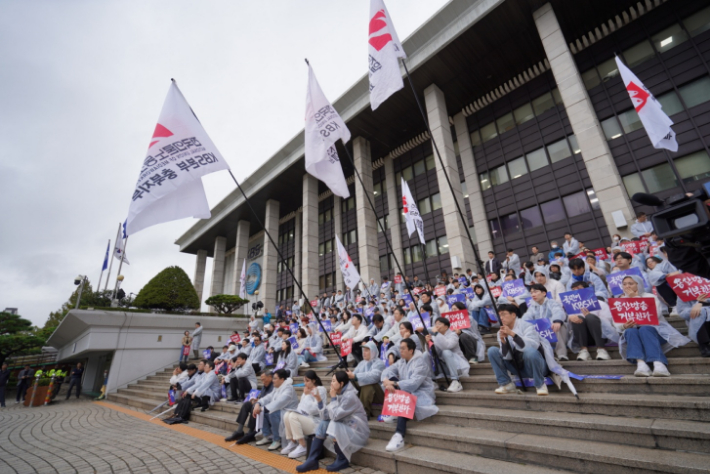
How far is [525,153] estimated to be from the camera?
1969 centimetres

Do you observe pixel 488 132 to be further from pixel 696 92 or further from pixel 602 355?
pixel 602 355

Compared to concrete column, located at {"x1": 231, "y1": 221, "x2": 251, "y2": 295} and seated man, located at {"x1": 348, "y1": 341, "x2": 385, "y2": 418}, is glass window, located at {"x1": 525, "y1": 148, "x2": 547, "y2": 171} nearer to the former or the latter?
seated man, located at {"x1": 348, "y1": 341, "x2": 385, "y2": 418}

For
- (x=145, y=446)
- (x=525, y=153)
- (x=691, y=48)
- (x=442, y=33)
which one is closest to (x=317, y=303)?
(x=145, y=446)

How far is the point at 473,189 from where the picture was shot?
21.5m

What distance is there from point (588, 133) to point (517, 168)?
18.0 ft

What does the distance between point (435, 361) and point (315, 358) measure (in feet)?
20.2

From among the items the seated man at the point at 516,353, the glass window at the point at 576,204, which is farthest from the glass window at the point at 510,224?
the seated man at the point at 516,353

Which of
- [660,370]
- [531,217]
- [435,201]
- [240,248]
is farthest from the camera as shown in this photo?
[240,248]

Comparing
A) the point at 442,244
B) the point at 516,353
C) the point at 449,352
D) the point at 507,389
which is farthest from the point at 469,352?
the point at 442,244

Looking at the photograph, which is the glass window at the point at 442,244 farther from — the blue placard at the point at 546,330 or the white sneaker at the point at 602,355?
the white sneaker at the point at 602,355

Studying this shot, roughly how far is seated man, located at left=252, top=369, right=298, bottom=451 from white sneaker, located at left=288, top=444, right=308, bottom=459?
0.66 metres

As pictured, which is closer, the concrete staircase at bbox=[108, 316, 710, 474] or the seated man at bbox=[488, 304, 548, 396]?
the concrete staircase at bbox=[108, 316, 710, 474]

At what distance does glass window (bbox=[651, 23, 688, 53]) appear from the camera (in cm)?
1534

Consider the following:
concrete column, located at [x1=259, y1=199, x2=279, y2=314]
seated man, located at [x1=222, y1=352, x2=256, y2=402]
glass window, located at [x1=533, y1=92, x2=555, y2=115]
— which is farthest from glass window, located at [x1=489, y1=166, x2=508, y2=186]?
concrete column, located at [x1=259, y1=199, x2=279, y2=314]
